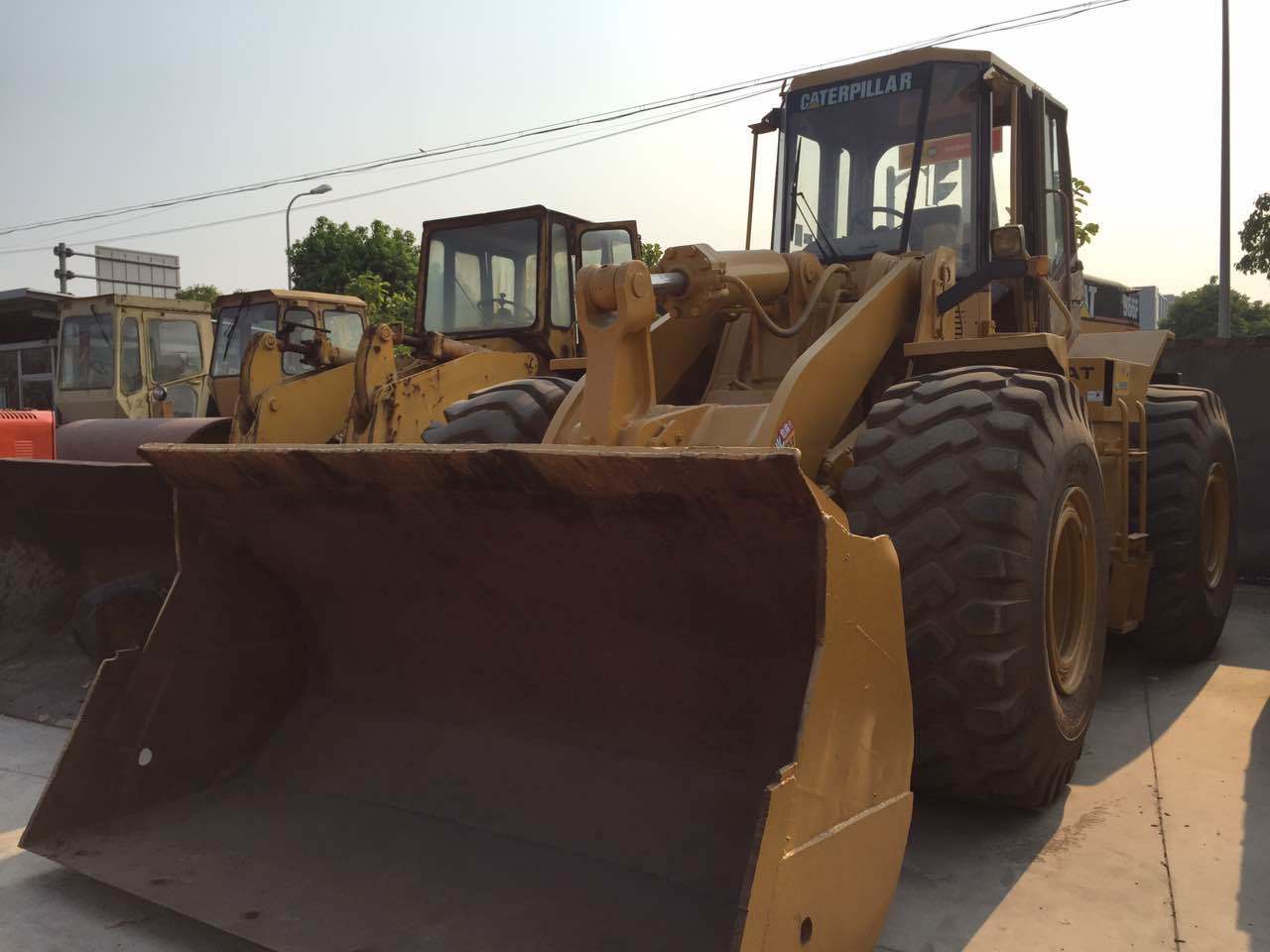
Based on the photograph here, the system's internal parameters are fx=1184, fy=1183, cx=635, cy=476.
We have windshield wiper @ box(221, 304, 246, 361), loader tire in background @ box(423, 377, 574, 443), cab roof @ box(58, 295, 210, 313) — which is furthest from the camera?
cab roof @ box(58, 295, 210, 313)

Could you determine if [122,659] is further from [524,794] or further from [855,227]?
[855,227]

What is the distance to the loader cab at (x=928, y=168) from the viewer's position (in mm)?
5082

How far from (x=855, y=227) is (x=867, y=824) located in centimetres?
330

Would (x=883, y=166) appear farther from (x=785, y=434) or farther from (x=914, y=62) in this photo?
(x=785, y=434)

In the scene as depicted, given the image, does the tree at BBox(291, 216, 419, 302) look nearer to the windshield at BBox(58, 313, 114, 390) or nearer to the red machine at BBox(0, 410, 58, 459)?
the windshield at BBox(58, 313, 114, 390)

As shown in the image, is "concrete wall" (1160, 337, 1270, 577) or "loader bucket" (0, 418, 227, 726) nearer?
"loader bucket" (0, 418, 227, 726)

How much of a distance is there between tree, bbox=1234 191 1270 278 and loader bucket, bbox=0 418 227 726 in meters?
32.8

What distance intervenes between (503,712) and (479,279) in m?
5.88

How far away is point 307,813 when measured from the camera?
353 centimetres

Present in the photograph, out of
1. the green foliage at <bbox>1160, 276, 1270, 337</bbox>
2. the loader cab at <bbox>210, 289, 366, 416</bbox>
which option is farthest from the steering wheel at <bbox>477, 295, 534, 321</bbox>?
the green foliage at <bbox>1160, 276, 1270, 337</bbox>

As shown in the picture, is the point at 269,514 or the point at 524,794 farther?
the point at 269,514

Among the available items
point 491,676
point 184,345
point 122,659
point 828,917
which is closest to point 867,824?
point 828,917

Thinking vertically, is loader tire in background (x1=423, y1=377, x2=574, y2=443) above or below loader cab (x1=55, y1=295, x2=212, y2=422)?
below

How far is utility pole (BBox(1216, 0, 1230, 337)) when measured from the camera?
1806 centimetres
